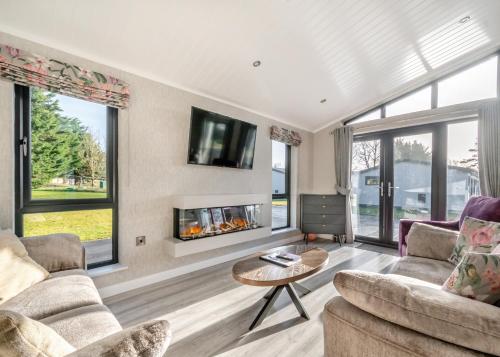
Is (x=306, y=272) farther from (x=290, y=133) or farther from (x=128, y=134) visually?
(x=290, y=133)

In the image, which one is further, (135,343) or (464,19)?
(464,19)

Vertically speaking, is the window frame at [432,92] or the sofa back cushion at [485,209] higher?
the window frame at [432,92]

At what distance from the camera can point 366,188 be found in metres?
4.27

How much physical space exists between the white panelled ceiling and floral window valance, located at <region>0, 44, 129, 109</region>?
0.59ft

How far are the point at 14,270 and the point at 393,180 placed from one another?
4650 mm

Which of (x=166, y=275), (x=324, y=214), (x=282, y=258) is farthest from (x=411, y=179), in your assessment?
(x=166, y=275)

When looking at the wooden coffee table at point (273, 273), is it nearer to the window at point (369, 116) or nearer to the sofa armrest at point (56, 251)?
the sofa armrest at point (56, 251)

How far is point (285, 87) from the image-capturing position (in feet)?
10.6

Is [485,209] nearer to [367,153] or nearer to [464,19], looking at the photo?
[464,19]

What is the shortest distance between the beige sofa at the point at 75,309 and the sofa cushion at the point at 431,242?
231 centimetres

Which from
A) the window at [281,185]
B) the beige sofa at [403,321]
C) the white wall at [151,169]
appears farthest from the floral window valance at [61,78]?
the window at [281,185]

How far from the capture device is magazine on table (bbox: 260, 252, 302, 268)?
1.96 m

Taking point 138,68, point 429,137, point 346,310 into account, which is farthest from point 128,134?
point 429,137

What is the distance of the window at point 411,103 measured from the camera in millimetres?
3666
